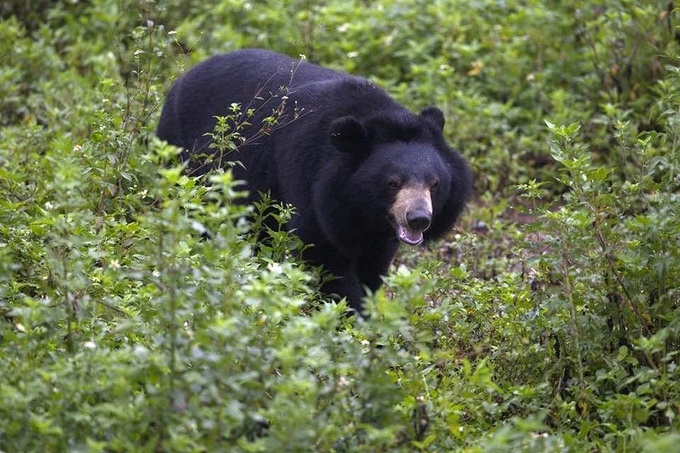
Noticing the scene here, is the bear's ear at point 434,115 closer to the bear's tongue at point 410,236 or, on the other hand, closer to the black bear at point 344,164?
the black bear at point 344,164

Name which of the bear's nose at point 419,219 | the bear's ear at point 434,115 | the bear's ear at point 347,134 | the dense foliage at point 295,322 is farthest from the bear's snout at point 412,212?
the bear's ear at point 434,115

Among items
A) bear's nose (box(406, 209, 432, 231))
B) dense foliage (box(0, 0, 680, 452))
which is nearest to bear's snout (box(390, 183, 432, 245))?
bear's nose (box(406, 209, 432, 231))

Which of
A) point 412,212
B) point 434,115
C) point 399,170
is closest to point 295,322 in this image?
point 412,212

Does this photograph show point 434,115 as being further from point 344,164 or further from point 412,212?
point 412,212

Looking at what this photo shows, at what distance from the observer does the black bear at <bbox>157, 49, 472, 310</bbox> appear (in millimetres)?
5926

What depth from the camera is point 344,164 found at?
19.8ft

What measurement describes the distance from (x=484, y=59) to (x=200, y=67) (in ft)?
11.6

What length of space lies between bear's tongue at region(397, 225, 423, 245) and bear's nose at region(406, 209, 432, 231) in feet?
0.17

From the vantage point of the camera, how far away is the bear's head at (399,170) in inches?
230

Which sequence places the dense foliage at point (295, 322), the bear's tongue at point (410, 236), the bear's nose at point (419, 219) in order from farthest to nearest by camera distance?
the bear's tongue at point (410, 236) < the bear's nose at point (419, 219) < the dense foliage at point (295, 322)

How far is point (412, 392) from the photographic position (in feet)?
14.4

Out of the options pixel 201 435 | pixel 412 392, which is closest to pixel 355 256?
pixel 412 392

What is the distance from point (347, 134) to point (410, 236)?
25.2 inches

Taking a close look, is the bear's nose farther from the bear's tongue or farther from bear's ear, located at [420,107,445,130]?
bear's ear, located at [420,107,445,130]
